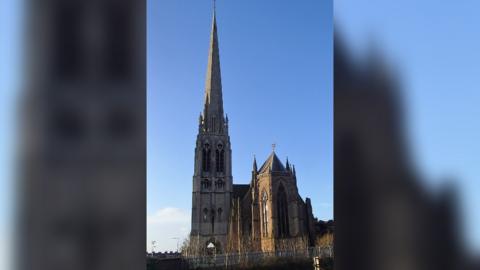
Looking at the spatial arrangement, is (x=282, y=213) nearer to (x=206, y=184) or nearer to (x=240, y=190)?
(x=206, y=184)

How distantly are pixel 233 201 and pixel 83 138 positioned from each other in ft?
115

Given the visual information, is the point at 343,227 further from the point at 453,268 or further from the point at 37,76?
the point at 37,76

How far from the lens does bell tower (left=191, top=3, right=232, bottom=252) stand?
35.2m

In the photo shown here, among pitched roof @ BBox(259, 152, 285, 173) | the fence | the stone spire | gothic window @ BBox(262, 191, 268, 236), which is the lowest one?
the fence

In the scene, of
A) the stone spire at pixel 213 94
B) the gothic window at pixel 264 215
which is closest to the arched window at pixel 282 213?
the gothic window at pixel 264 215

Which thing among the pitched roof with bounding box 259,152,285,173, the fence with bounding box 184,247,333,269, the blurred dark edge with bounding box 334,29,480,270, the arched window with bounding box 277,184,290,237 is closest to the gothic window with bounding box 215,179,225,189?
the pitched roof with bounding box 259,152,285,173

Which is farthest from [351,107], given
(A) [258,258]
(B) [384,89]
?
(A) [258,258]

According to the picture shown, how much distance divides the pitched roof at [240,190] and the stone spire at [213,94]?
605cm

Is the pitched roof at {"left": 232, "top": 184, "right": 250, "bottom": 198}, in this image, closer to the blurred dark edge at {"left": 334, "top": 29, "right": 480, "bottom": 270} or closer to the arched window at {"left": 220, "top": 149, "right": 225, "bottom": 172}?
the arched window at {"left": 220, "top": 149, "right": 225, "bottom": 172}

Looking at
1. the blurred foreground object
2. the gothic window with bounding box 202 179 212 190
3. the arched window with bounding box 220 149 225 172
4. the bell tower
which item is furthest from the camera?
the arched window with bounding box 220 149 225 172

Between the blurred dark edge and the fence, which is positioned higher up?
the blurred dark edge

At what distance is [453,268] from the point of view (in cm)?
157

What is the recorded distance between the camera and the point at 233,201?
36.1 meters

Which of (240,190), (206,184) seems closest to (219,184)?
(206,184)
